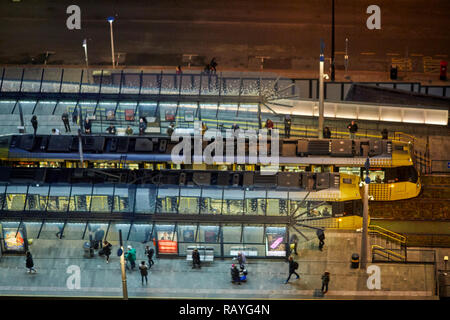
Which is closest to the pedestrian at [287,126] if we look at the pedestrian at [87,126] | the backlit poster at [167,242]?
the pedestrian at [87,126]

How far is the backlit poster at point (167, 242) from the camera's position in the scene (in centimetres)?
7062

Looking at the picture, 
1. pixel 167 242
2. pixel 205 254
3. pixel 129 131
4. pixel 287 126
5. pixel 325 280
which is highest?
pixel 287 126

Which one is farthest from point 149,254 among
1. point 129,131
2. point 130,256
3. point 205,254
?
point 129,131

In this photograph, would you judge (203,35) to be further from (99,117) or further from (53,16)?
(99,117)

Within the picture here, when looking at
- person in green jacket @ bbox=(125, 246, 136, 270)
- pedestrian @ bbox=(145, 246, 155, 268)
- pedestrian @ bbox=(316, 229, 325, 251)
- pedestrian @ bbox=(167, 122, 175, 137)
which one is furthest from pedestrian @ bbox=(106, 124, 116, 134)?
pedestrian @ bbox=(316, 229, 325, 251)

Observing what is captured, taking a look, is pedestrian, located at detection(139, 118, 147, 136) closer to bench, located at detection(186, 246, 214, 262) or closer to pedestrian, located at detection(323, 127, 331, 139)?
pedestrian, located at detection(323, 127, 331, 139)

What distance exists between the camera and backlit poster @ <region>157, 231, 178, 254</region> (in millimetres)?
70625

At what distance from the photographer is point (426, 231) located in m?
78.2

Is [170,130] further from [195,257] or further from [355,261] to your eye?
[355,261]

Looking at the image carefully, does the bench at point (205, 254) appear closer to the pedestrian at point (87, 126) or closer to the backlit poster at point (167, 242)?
the backlit poster at point (167, 242)

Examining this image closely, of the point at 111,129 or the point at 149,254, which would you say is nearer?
the point at 149,254

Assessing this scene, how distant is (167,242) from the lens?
70.7 m

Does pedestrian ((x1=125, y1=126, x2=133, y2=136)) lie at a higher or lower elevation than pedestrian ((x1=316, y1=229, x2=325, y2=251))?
higher

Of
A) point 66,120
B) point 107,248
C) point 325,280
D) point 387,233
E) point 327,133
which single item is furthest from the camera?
point 66,120
